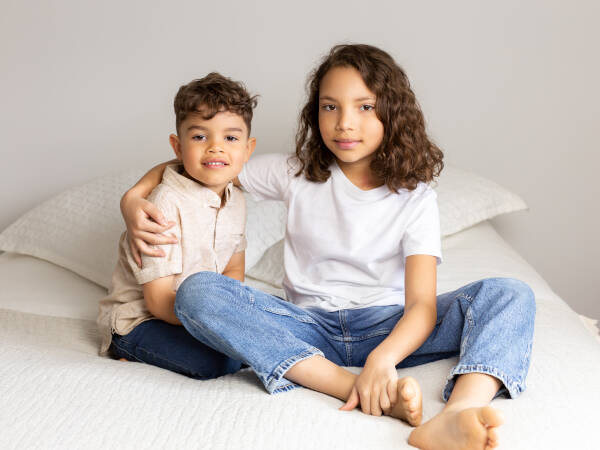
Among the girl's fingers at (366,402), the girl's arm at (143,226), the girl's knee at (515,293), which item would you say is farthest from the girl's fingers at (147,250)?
the girl's knee at (515,293)

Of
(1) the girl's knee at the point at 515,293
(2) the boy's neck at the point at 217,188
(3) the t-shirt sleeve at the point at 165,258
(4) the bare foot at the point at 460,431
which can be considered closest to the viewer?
(4) the bare foot at the point at 460,431

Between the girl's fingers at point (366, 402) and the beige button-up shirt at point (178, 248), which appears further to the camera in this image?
the beige button-up shirt at point (178, 248)

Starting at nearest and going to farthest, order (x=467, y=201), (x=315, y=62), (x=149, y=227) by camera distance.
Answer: (x=149, y=227) < (x=467, y=201) < (x=315, y=62)

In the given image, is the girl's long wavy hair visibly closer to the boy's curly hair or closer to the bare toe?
the boy's curly hair

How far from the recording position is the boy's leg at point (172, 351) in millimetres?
1160

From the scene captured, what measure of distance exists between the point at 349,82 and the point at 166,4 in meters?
1.09

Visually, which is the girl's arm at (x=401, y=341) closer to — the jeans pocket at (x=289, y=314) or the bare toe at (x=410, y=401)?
the bare toe at (x=410, y=401)

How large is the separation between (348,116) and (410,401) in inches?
21.6

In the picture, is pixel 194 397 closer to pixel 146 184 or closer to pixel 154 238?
pixel 154 238

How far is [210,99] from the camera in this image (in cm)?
117

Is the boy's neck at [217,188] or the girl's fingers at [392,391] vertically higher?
the boy's neck at [217,188]

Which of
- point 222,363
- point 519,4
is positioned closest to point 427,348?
point 222,363

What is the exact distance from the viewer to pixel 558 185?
209cm

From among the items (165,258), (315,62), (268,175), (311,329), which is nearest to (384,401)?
(311,329)
